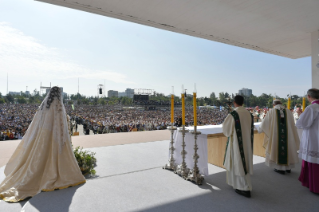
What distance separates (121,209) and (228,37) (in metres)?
5.17

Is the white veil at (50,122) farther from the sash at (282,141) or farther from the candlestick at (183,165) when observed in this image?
the sash at (282,141)

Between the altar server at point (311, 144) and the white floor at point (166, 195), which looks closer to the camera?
the white floor at point (166, 195)

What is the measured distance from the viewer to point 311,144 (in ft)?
10.5

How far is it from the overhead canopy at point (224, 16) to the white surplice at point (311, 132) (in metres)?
2.09

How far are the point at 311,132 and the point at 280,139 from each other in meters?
0.79

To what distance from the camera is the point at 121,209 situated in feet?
8.68

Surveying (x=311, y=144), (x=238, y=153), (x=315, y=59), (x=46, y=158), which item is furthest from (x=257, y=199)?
(x=315, y=59)

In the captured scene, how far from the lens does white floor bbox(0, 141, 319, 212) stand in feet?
8.79

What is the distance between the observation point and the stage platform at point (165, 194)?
8.79 feet

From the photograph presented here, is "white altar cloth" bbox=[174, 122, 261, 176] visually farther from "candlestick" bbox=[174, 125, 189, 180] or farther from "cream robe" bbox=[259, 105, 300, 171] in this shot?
"cream robe" bbox=[259, 105, 300, 171]

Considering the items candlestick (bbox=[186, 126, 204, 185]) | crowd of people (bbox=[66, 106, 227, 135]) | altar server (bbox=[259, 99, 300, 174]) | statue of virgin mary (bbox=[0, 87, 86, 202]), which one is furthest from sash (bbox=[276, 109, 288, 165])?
crowd of people (bbox=[66, 106, 227, 135])

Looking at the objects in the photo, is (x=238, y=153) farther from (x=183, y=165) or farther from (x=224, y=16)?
(x=224, y=16)

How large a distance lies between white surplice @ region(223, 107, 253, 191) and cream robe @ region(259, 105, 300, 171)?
1092 millimetres

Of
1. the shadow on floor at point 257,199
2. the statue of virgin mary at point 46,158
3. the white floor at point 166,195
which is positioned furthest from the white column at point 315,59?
the statue of virgin mary at point 46,158
